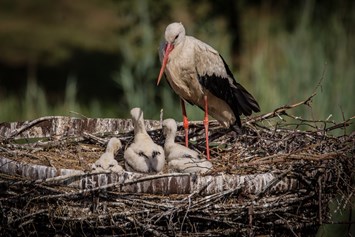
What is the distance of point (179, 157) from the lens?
459 cm

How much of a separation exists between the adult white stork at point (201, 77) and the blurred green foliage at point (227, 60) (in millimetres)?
476

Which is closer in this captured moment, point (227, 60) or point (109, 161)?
point (109, 161)

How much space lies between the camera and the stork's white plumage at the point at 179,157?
14.2ft

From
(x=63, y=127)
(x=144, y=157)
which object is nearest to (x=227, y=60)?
(x=63, y=127)

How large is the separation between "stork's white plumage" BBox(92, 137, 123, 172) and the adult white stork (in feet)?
1.72

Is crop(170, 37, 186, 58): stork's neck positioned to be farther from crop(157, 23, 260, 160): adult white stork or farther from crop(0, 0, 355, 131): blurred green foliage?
crop(0, 0, 355, 131): blurred green foliage

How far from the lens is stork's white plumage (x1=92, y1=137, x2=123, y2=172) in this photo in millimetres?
4293

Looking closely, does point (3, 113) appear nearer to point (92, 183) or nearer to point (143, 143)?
point (143, 143)

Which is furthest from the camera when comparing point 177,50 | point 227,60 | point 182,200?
point 227,60

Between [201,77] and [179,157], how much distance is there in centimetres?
66

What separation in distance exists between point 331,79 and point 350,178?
11.4 feet

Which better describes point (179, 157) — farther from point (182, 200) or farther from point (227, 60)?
point (227, 60)

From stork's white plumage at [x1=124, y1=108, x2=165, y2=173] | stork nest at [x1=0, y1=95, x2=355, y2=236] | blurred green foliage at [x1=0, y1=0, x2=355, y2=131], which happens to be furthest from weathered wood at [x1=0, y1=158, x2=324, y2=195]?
blurred green foliage at [x1=0, y1=0, x2=355, y2=131]

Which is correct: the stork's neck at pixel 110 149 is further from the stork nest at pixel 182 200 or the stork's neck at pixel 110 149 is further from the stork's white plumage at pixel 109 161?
the stork nest at pixel 182 200
